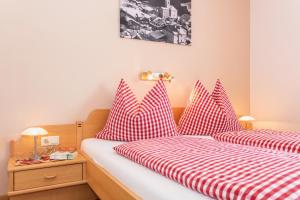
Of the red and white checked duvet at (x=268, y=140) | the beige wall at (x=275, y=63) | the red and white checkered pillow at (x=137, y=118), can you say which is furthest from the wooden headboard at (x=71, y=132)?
the beige wall at (x=275, y=63)

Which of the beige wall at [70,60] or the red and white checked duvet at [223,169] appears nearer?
the red and white checked duvet at [223,169]

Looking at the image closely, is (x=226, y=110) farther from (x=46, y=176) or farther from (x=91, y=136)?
(x=46, y=176)

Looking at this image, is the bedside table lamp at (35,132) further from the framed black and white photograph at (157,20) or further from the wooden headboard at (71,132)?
the framed black and white photograph at (157,20)

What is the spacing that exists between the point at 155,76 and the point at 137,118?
62 cm

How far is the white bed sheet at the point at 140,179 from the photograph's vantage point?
1072mm

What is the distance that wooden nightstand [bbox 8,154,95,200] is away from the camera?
180 centimetres

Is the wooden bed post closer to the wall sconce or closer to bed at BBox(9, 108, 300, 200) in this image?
bed at BBox(9, 108, 300, 200)

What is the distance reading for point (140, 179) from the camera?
4.22 feet

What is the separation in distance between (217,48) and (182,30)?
552mm

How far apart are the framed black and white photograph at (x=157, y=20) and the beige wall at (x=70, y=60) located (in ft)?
0.23

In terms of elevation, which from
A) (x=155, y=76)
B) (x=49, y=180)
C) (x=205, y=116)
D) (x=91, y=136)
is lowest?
(x=49, y=180)

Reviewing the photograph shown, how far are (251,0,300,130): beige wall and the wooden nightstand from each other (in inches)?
91.3

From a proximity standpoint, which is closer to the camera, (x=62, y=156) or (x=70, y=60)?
(x=62, y=156)

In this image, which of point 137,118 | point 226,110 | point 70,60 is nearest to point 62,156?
point 137,118
